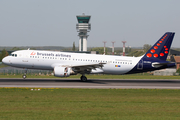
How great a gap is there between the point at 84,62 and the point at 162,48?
1336 cm

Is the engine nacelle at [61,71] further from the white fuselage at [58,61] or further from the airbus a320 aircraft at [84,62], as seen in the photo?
the white fuselage at [58,61]

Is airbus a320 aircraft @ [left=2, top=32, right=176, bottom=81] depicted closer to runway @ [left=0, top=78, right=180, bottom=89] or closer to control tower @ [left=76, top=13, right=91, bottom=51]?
runway @ [left=0, top=78, right=180, bottom=89]

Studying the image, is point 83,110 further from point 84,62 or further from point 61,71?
point 84,62

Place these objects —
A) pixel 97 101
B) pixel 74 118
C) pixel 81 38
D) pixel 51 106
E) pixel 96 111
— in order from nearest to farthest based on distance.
A: pixel 74 118 < pixel 96 111 < pixel 51 106 < pixel 97 101 < pixel 81 38

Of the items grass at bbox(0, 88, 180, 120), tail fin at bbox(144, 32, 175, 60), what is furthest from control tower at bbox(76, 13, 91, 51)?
grass at bbox(0, 88, 180, 120)

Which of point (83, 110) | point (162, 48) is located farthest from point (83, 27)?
point (83, 110)

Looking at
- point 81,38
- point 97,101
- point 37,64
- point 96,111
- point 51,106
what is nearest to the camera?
point 96,111

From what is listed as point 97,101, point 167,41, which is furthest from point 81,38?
point 97,101

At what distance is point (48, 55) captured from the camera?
36.0 meters

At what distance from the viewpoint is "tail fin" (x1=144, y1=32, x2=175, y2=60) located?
129 ft

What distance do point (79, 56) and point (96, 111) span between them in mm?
22478

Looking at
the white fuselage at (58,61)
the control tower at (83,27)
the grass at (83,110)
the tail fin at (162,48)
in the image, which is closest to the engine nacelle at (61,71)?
the white fuselage at (58,61)

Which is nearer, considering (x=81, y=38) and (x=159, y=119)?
(x=159, y=119)

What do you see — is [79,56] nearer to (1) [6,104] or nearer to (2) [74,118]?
(1) [6,104]
